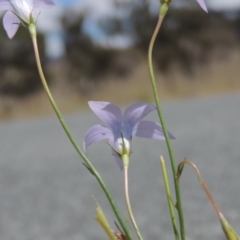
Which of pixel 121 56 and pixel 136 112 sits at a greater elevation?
pixel 136 112

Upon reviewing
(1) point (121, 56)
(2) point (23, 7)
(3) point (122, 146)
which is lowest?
(1) point (121, 56)

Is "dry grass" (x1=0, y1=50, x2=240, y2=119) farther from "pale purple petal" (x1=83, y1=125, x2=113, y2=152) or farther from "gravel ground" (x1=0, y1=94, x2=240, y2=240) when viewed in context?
"pale purple petal" (x1=83, y1=125, x2=113, y2=152)

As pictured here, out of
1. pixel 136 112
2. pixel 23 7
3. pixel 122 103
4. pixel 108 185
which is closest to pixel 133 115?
pixel 136 112

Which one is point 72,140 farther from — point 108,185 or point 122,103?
point 122,103

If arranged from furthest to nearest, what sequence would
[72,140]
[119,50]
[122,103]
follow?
1. [119,50]
2. [122,103]
3. [72,140]

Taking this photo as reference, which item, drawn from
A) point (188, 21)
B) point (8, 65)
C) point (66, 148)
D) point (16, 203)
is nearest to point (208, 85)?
point (188, 21)

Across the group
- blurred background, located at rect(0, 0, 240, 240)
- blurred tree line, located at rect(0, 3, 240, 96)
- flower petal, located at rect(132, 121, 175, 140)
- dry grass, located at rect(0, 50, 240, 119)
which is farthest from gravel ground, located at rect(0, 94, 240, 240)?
blurred tree line, located at rect(0, 3, 240, 96)
